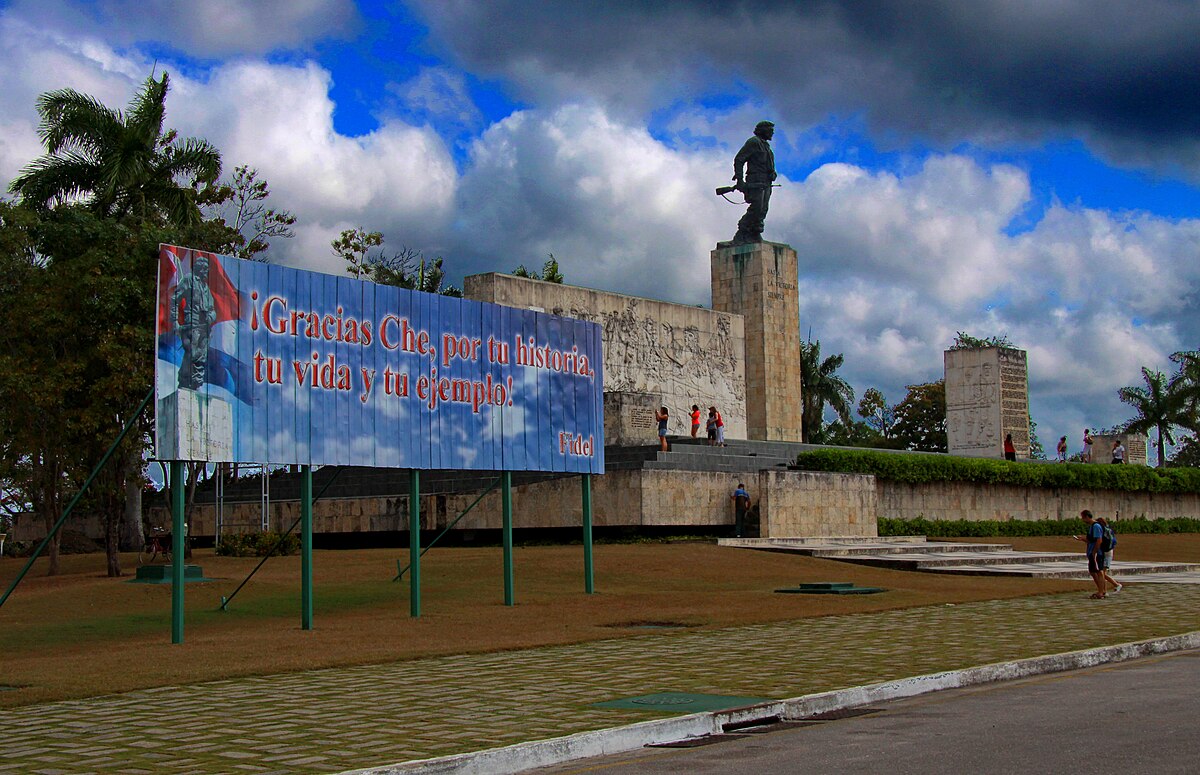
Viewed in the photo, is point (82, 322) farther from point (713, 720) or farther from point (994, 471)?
point (994, 471)

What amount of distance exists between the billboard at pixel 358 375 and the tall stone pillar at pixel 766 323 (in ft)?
62.1

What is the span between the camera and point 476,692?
8.60m

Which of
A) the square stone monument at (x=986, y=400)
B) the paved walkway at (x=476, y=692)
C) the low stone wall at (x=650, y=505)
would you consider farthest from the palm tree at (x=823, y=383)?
the paved walkway at (x=476, y=692)

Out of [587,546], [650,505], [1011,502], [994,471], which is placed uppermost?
[994,471]

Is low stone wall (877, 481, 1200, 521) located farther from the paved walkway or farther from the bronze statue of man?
the paved walkway

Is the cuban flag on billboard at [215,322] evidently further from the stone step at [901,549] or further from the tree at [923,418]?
the tree at [923,418]

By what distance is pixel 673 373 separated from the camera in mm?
32406

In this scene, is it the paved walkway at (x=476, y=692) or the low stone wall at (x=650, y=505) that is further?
the low stone wall at (x=650, y=505)

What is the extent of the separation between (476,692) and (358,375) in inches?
235

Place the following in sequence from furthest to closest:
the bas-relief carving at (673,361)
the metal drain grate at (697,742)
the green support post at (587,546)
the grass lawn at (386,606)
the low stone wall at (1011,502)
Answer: the bas-relief carving at (673,361), the low stone wall at (1011,502), the green support post at (587,546), the grass lawn at (386,606), the metal drain grate at (697,742)

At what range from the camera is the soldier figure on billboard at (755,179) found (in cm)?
3681

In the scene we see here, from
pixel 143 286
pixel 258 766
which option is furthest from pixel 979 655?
pixel 143 286

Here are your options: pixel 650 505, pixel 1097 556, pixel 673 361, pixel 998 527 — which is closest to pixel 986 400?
pixel 998 527

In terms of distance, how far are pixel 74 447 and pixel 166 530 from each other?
11.0 metres
